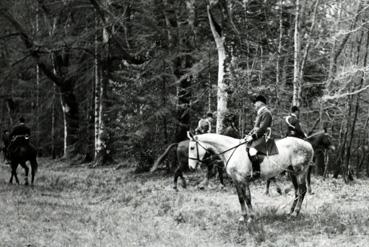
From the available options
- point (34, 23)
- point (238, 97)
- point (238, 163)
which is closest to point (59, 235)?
point (238, 163)

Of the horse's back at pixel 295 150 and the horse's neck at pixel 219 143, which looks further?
the horse's back at pixel 295 150

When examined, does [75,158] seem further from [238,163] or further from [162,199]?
[238,163]

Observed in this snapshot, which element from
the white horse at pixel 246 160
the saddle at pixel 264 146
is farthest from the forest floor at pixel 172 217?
the saddle at pixel 264 146

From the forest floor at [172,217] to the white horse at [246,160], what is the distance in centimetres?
56

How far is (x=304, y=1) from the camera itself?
58.4ft

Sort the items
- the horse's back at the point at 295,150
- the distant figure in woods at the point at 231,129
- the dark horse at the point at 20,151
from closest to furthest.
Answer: the horse's back at the point at 295,150 → the distant figure in woods at the point at 231,129 → the dark horse at the point at 20,151

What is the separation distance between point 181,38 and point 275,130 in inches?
245

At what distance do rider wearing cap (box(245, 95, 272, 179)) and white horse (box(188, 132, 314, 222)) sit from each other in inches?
5.6

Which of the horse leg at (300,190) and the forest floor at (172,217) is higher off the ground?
the horse leg at (300,190)

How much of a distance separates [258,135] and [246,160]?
684mm

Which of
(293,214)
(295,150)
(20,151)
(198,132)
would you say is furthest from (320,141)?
(20,151)

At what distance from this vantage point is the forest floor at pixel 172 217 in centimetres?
983

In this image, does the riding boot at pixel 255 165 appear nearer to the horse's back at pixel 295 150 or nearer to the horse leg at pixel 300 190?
the horse's back at pixel 295 150

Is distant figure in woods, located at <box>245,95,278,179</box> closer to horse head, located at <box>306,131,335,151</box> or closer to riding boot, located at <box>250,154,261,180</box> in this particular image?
riding boot, located at <box>250,154,261,180</box>
